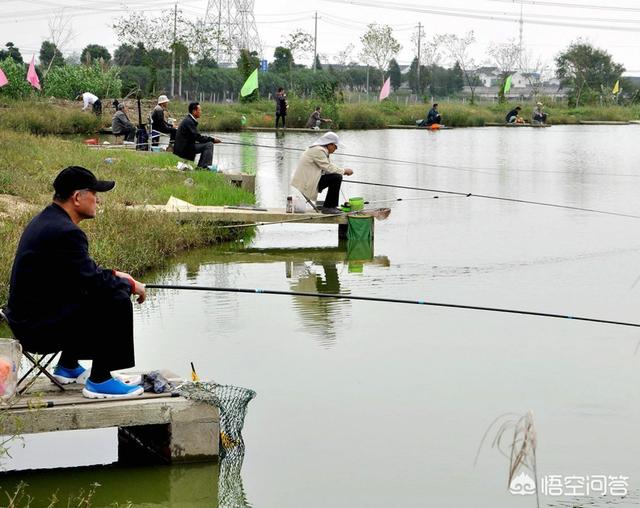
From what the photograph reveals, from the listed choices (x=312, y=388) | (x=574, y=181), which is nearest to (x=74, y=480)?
(x=312, y=388)

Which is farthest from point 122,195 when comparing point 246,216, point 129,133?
point 129,133

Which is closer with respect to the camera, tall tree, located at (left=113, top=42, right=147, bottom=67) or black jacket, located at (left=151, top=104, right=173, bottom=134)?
black jacket, located at (left=151, top=104, right=173, bottom=134)

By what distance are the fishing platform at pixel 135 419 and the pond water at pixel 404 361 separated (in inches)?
4.7

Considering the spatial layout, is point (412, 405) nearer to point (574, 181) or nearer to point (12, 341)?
point (12, 341)

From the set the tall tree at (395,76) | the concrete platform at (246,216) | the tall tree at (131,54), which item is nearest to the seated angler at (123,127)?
the concrete platform at (246,216)

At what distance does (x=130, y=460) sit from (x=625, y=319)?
181 inches

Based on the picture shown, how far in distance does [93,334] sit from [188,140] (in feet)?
36.9

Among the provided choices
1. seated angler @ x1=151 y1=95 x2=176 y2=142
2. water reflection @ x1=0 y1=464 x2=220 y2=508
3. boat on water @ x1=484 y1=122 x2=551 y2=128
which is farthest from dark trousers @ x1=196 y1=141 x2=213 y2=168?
boat on water @ x1=484 y1=122 x2=551 y2=128

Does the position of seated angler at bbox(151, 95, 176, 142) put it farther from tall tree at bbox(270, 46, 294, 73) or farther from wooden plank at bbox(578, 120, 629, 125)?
tall tree at bbox(270, 46, 294, 73)

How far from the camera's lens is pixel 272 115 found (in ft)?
127

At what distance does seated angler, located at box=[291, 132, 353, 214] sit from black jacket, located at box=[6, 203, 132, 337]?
7.06 m

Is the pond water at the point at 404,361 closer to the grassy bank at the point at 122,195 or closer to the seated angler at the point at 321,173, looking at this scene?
the grassy bank at the point at 122,195

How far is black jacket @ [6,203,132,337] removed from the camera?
17.6 ft

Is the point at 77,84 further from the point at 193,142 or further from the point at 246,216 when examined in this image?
the point at 246,216
